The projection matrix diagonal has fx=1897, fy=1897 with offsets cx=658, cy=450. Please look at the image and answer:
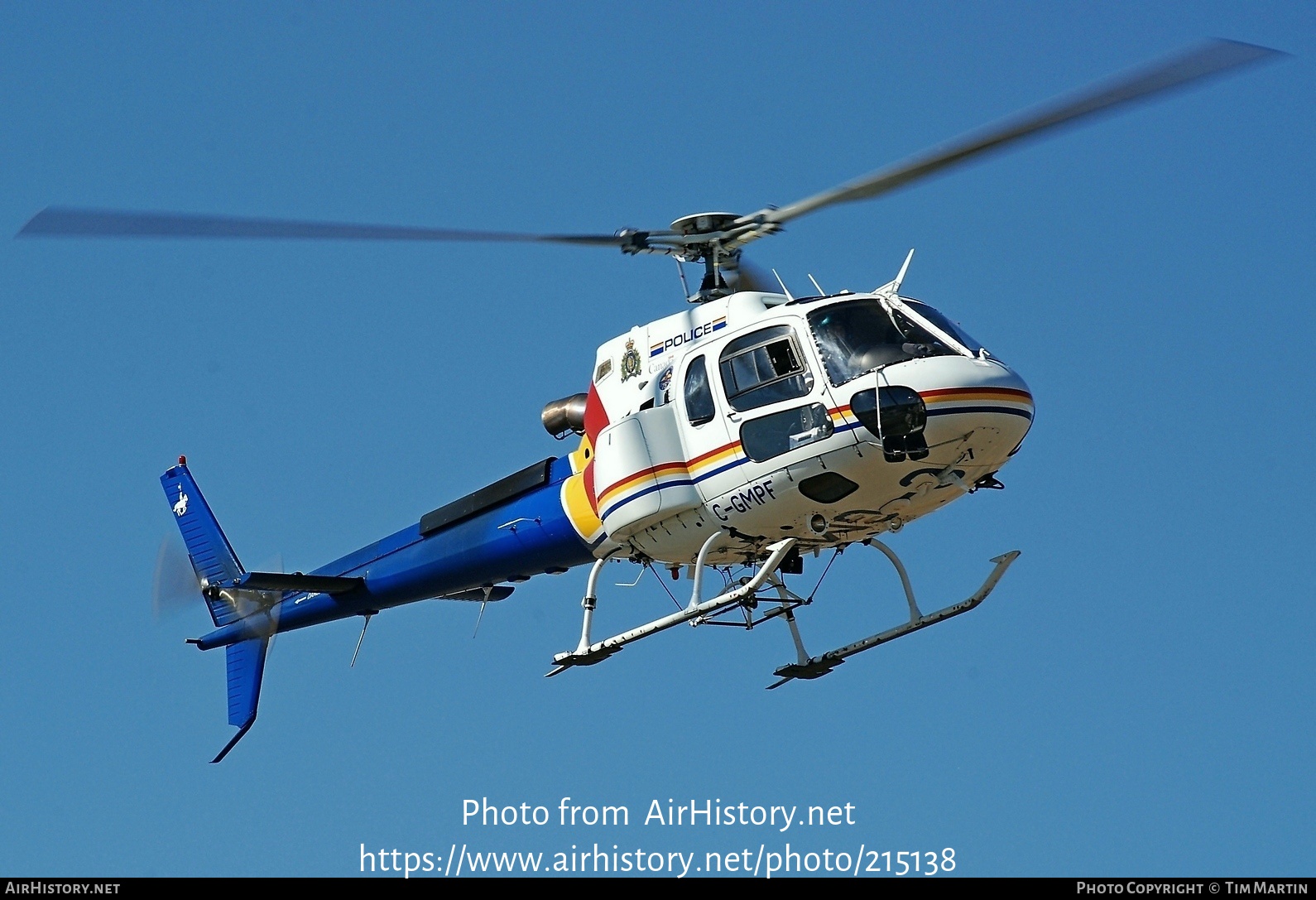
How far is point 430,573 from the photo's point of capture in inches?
827

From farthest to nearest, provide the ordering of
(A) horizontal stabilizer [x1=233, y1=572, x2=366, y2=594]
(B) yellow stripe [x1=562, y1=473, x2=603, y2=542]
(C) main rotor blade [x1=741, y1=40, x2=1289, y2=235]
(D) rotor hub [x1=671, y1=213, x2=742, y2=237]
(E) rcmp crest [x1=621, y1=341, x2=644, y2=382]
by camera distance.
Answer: (A) horizontal stabilizer [x1=233, y1=572, x2=366, y2=594]
(B) yellow stripe [x1=562, y1=473, x2=603, y2=542]
(E) rcmp crest [x1=621, y1=341, x2=644, y2=382]
(D) rotor hub [x1=671, y1=213, x2=742, y2=237]
(C) main rotor blade [x1=741, y1=40, x2=1289, y2=235]

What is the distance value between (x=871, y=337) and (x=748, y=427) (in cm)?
140

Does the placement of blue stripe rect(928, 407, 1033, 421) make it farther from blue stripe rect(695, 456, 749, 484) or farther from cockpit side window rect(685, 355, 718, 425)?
cockpit side window rect(685, 355, 718, 425)

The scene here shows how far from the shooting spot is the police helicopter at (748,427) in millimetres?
16641

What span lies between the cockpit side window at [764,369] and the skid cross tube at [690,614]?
141 cm

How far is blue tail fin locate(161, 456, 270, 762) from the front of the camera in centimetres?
2306

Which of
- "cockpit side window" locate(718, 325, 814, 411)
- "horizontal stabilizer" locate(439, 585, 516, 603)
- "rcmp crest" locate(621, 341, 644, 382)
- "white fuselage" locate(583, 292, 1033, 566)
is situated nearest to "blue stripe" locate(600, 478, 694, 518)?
"white fuselage" locate(583, 292, 1033, 566)

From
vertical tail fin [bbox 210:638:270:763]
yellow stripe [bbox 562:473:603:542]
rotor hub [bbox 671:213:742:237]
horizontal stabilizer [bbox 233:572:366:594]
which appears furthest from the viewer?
vertical tail fin [bbox 210:638:270:763]

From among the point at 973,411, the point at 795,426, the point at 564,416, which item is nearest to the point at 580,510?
the point at 564,416

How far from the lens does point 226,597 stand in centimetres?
2338

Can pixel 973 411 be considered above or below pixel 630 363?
below

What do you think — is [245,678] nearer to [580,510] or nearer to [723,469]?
[580,510]

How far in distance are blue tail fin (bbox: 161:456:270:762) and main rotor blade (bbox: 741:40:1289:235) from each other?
9.16 meters
